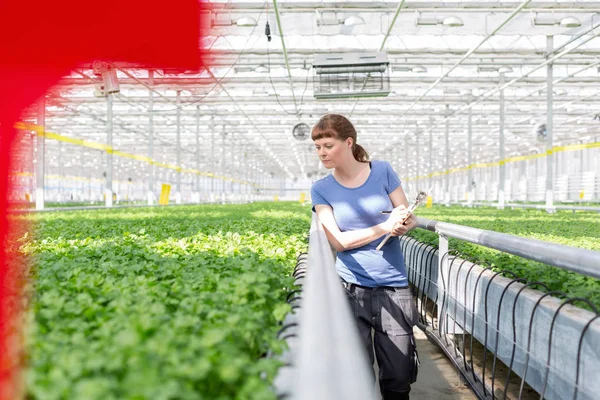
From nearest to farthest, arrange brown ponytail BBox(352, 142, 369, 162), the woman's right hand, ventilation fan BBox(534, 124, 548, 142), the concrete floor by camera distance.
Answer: the woman's right hand < brown ponytail BBox(352, 142, 369, 162) < the concrete floor < ventilation fan BBox(534, 124, 548, 142)

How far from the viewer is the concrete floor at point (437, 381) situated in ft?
14.4

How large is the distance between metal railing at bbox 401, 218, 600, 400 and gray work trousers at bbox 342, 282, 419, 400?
54 cm

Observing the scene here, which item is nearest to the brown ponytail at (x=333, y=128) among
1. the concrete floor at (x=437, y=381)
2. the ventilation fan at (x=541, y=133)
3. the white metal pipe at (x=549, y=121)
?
the concrete floor at (x=437, y=381)

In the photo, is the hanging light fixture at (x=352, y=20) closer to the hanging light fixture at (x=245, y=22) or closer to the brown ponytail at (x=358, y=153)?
the hanging light fixture at (x=245, y=22)

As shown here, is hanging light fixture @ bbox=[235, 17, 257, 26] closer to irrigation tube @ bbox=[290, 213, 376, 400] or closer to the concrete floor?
the concrete floor

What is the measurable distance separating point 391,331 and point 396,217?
667 millimetres

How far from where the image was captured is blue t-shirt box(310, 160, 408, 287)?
328 cm

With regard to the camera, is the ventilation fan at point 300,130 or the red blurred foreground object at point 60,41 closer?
the red blurred foreground object at point 60,41

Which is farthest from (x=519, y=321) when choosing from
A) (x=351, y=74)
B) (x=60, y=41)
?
(x=351, y=74)

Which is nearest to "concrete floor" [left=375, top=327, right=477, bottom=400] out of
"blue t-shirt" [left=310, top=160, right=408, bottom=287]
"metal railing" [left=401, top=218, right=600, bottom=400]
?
"metal railing" [left=401, top=218, right=600, bottom=400]

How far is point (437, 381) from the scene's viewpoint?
4688mm

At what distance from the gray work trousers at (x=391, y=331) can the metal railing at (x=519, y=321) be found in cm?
54

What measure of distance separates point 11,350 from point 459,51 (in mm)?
17530

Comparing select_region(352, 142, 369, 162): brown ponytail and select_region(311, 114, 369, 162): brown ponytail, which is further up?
select_region(311, 114, 369, 162): brown ponytail
